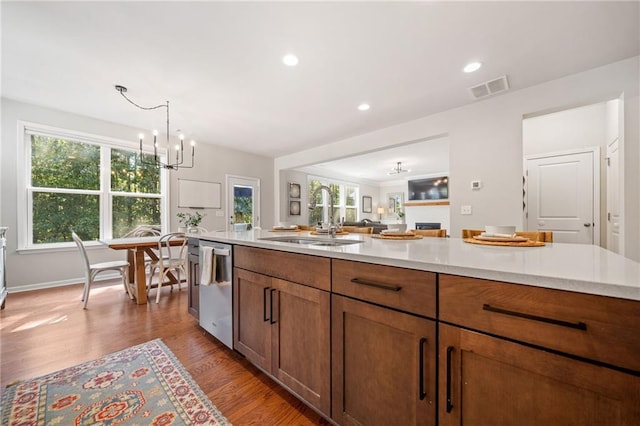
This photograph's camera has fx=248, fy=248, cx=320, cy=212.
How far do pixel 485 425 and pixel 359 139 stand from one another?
445cm

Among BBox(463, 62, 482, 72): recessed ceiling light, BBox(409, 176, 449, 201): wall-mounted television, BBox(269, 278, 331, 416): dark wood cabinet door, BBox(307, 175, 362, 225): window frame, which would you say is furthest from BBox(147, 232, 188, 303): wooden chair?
BBox(409, 176, 449, 201): wall-mounted television

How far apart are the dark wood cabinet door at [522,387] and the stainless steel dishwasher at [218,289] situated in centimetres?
144

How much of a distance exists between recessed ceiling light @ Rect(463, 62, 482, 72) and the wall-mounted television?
5981mm

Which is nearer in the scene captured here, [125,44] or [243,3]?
[243,3]

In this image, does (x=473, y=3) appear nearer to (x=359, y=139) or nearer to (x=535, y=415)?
(x=535, y=415)

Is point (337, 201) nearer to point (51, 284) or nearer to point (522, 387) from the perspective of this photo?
point (51, 284)

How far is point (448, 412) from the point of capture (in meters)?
0.81

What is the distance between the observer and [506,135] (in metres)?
3.06

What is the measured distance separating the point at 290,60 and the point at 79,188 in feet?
12.7

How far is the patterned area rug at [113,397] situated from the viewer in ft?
4.11

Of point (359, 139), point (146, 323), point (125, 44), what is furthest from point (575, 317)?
point (359, 139)

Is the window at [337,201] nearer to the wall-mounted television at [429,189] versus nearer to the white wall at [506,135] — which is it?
the wall-mounted television at [429,189]

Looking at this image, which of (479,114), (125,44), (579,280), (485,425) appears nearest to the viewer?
(579,280)

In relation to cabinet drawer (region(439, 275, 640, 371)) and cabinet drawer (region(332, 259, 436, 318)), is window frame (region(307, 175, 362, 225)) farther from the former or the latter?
cabinet drawer (region(439, 275, 640, 371))
